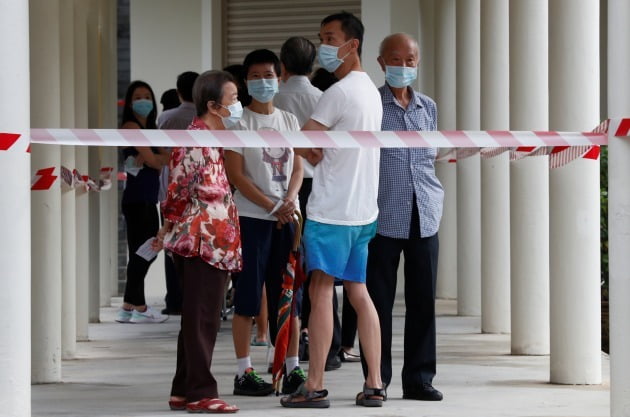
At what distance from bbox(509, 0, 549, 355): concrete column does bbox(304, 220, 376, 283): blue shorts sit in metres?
2.53

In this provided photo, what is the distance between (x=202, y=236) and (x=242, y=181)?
0.83m

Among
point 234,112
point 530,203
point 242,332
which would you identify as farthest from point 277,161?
point 530,203

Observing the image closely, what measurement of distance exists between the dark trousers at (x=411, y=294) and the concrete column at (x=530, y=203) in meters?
2.04

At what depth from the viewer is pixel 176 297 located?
11.6m

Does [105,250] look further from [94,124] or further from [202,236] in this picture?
[202,236]

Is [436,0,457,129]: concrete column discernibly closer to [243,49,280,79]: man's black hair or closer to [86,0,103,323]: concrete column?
[86,0,103,323]: concrete column

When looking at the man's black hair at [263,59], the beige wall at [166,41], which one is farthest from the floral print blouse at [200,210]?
the beige wall at [166,41]

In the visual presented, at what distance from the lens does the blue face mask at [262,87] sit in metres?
6.81

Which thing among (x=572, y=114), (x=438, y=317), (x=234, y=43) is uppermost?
(x=234, y=43)

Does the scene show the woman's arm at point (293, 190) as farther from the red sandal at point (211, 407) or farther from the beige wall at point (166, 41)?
the beige wall at point (166, 41)
